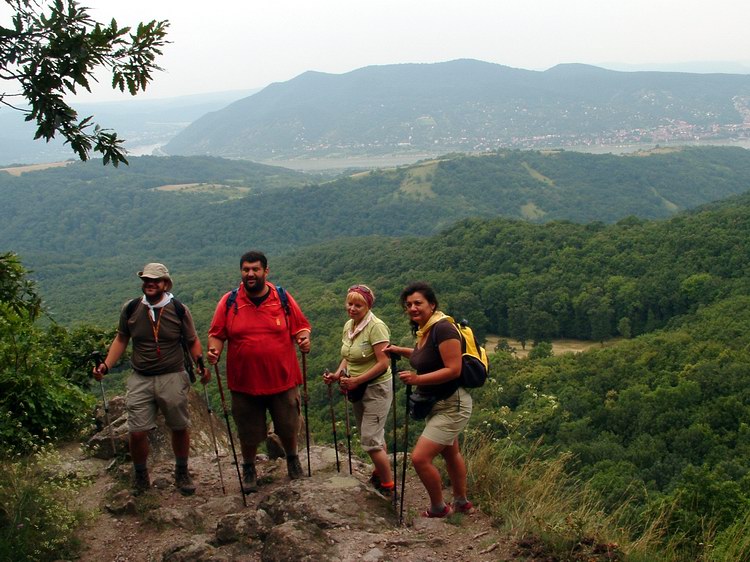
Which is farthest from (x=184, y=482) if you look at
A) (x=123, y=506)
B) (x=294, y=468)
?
(x=294, y=468)

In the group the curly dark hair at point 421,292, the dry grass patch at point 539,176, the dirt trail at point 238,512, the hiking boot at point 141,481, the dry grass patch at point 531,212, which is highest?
the curly dark hair at point 421,292

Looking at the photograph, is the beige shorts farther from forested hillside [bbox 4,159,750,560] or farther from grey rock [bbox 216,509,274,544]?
forested hillside [bbox 4,159,750,560]

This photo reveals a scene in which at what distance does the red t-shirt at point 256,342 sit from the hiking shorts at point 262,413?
118mm

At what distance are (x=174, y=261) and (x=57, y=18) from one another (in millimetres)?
96816

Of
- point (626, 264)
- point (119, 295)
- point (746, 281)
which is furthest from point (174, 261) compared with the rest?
point (746, 281)

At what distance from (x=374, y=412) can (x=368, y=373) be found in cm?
32

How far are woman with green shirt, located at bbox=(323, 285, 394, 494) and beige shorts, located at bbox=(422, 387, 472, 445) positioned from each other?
455 mm

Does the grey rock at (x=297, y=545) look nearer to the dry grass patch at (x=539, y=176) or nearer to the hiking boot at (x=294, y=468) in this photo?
the hiking boot at (x=294, y=468)

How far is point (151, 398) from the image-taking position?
496 centimetres

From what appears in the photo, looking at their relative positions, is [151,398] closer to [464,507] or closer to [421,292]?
[421,292]

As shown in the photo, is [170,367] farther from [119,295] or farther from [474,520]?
[119,295]

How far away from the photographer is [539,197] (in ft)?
381

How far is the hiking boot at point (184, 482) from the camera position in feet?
17.2

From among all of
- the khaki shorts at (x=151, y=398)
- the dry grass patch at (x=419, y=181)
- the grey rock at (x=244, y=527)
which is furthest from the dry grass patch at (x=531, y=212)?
the grey rock at (x=244, y=527)
